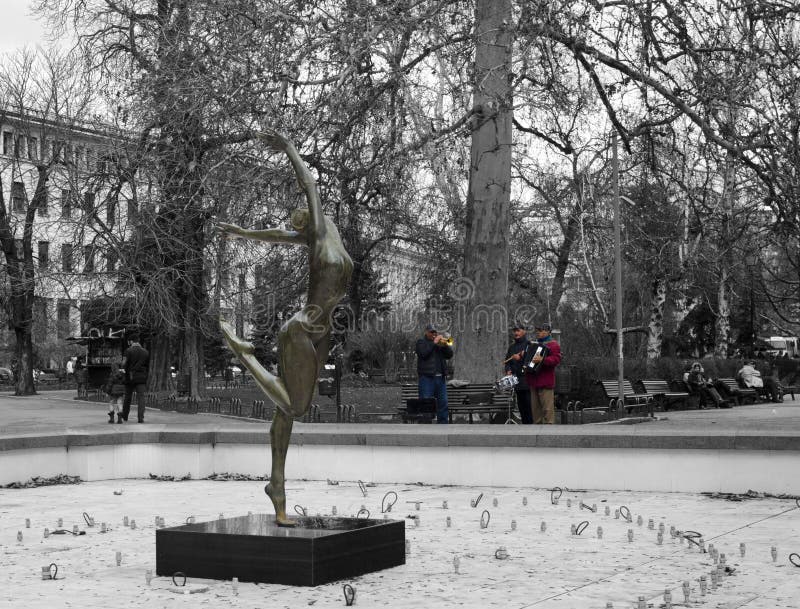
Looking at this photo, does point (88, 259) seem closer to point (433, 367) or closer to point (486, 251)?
point (486, 251)

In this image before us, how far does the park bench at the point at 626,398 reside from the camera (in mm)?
23109

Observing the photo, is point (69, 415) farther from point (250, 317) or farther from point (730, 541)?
point (730, 541)

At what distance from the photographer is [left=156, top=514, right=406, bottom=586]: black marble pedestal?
713cm

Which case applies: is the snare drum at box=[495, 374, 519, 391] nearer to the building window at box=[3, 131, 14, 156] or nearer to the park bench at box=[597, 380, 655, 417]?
the park bench at box=[597, 380, 655, 417]

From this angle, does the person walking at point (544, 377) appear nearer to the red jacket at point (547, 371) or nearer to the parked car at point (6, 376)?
the red jacket at point (547, 371)

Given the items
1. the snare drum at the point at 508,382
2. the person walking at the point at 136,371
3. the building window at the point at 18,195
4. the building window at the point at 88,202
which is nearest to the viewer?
the snare drum at the point at 508,382

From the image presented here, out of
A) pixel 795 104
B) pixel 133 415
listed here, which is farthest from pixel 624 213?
pixel 795 104

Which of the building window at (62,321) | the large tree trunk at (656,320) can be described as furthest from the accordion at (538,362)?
the building window at (62,321)

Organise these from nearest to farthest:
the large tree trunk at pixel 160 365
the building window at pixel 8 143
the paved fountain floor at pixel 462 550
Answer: the paved fountain floor at pixel 462 550, the large tree trunk at pixel 160 365, the building window at pixel 8 143

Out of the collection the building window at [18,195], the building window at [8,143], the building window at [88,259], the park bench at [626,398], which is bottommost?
the park bench at [626,398]

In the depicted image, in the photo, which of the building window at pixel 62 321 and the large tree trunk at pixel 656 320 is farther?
the building window at pixel 62 321

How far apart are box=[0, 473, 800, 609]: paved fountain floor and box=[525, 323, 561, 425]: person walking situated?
11.1 feet

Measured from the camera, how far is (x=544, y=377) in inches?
631

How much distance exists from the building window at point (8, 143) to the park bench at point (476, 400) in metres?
29.9
